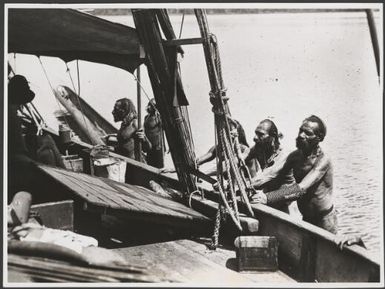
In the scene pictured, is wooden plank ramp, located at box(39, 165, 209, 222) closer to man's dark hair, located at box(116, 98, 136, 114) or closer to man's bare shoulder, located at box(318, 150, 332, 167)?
man's bare shoulder, located at box(318, 150, 332, 167)

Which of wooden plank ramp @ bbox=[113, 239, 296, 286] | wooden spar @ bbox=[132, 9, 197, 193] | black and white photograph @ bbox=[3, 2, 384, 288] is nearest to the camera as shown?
black and white photograph @ bbox=[3, 2, 384, 288]

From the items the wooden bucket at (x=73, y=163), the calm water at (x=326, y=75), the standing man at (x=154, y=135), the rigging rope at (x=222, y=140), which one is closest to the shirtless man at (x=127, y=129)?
the standing man at (x=154, y=135)

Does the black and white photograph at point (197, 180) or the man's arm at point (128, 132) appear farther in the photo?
the man's arm at point (128, 132)

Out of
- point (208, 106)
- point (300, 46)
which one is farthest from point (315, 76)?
point (208, 106)

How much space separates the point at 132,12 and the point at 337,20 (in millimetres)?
1699

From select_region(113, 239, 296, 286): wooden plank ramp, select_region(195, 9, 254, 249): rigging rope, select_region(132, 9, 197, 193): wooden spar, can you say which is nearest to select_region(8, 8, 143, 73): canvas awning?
select_region(132, 9, 197, 193): wooden spar

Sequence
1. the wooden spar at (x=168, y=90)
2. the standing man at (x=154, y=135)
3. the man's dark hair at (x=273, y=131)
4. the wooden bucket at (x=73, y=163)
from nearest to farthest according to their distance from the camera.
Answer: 1. the wooden spar at (x=168, y=90)
2. the man's dark hair at (x=273, y=131)
3. the wooden bucket at (x=73, y=163)
4. the standing man at (x=154, y=135)

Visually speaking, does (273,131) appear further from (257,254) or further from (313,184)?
(257,254)

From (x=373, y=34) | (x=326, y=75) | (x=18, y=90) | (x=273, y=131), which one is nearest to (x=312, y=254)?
(x=273, y=131)

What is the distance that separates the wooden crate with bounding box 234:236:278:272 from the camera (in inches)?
139

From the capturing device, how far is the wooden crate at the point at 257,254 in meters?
3.54

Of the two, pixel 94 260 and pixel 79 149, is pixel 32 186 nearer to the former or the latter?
pixel 94 260

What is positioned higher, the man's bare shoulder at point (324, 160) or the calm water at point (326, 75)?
the calm water at point (326, 75)

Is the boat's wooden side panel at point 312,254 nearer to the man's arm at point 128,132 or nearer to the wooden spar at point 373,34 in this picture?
the wooden spar at point 373,34
